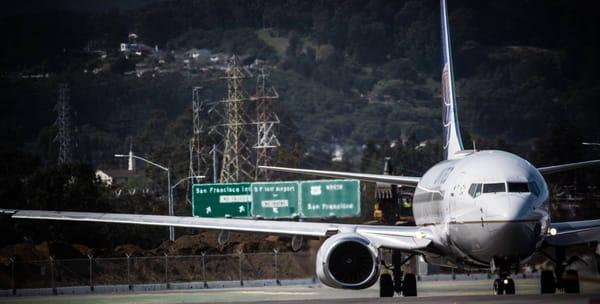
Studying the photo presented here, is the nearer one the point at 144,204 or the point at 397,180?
the point at 397,180

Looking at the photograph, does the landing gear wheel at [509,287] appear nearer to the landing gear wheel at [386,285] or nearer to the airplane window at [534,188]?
the airplane window at [534,188]

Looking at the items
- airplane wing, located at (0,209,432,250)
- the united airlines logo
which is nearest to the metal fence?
the united airlines logo

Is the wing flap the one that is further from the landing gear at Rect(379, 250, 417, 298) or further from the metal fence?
the metal fence

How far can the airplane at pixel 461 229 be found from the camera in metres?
30.9

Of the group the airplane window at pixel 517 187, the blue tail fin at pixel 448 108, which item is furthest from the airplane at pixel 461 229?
the blue tail fin at pixel 448 108

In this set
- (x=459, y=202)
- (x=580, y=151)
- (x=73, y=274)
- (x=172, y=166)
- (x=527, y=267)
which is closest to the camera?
(x=459, y=202)

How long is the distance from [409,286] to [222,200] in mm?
50740

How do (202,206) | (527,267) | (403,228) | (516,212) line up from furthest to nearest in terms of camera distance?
(202,206)
(527,267)
(403,228)
(516,212)

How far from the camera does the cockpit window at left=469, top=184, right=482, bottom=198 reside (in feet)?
103

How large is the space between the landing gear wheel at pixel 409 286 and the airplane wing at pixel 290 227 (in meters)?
1.44

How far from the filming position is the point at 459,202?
32438 millimetres

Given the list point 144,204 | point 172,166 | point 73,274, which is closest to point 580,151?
point 144,204

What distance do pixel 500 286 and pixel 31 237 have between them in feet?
195

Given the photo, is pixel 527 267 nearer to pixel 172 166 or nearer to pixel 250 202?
pixel 250 202
